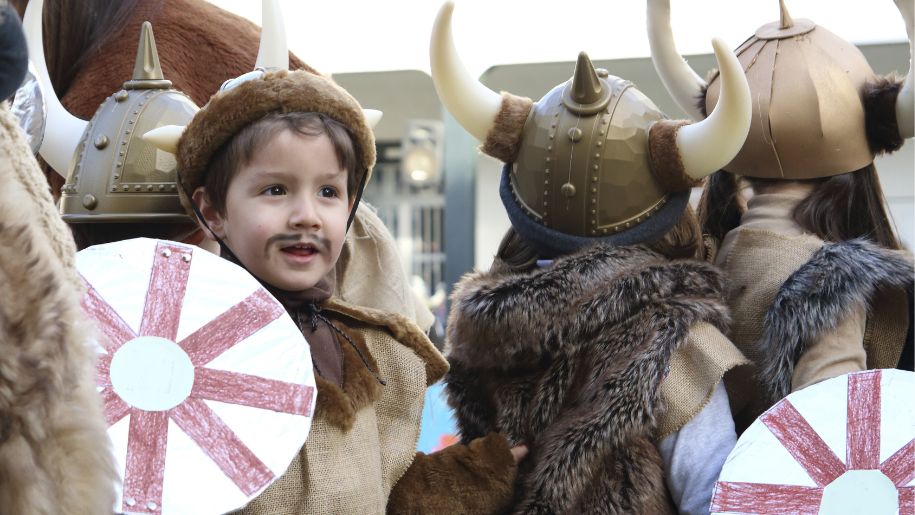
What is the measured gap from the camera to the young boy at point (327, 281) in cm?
204

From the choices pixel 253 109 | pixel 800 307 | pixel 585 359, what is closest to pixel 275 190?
pixel 253 109

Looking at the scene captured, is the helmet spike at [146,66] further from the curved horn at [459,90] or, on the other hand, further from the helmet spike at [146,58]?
the curved horn at [459,90]

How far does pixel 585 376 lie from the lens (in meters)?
2.28

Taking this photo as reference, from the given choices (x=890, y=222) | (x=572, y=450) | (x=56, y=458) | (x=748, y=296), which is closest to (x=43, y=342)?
(x=56, y=458)

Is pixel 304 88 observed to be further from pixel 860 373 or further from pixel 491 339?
pixel 860 373

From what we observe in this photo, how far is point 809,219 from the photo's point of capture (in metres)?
2.51

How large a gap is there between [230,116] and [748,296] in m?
1.19

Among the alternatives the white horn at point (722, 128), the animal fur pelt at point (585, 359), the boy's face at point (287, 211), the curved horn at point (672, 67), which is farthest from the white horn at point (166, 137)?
the curved horn at point (672, 67)

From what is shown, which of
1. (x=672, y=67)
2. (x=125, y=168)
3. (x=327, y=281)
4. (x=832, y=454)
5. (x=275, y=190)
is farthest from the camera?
(x=672, y=67)

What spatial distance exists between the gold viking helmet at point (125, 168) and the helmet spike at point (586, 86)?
2.84 feet

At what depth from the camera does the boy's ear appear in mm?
2219

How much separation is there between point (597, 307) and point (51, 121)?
1342mm

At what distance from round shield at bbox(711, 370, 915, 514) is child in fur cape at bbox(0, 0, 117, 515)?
1.24 m

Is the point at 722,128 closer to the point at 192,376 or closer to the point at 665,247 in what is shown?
the point at 665,247
